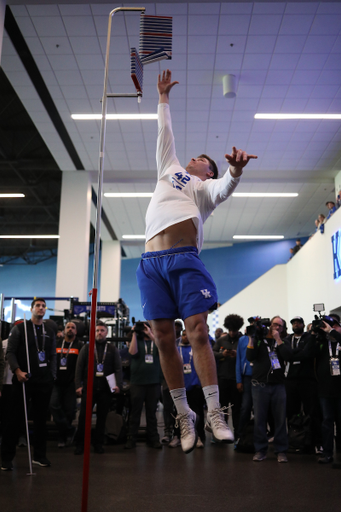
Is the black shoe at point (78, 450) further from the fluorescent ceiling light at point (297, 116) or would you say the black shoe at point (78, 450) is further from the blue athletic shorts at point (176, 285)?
the fluorescent ceiling light at point (297, 116)

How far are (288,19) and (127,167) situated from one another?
19.6 ft

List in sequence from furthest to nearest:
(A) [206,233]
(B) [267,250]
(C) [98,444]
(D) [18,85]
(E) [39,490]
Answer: (B) [267,250] < (A) [206,233] < (D) [18,85] < (C) [98,444] < (E) [39,490]

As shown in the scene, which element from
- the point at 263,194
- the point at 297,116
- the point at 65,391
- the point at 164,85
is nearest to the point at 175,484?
the point at 65,391

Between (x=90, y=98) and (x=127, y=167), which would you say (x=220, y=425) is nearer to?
(x=90, y=98)

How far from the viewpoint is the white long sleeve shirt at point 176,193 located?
83.6 inches

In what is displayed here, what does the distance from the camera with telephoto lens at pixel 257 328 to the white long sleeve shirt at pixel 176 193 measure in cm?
289

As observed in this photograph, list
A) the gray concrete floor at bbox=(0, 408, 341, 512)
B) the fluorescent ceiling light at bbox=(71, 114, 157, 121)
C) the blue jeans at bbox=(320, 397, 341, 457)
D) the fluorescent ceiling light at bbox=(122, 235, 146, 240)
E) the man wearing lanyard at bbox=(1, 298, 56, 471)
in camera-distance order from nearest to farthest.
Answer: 1. the gray concrete floor at bbox=(0, 408, 341, 512)
2. the man wearing lanyard at bbox=(1, 298, 56, 471)
3. the blue jeans at bbox=(320, 397, 341, 457)
4. the fluorescent ceiling light at bbox=(71, 114, 157, 121)
5. the fluorescent ceiling light at bbox=(122, 235, 146, 240)

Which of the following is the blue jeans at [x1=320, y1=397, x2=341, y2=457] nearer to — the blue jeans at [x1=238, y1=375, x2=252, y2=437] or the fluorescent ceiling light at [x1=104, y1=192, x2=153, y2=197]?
the blue jeans at [x1=238, y1=375, x2=252, y2=437]

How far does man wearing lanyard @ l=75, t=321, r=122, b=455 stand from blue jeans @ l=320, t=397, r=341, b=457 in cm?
244

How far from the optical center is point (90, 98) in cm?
919

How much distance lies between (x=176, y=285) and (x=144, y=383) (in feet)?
13.4

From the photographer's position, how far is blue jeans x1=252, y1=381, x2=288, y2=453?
4.91m

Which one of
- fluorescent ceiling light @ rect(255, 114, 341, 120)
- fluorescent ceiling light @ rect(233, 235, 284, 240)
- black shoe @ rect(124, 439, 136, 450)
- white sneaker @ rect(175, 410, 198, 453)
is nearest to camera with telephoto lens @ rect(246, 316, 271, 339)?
black shoe @ rect(124, 439, 136, 450)

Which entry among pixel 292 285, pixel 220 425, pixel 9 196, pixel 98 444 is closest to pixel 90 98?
pixel 9 196
